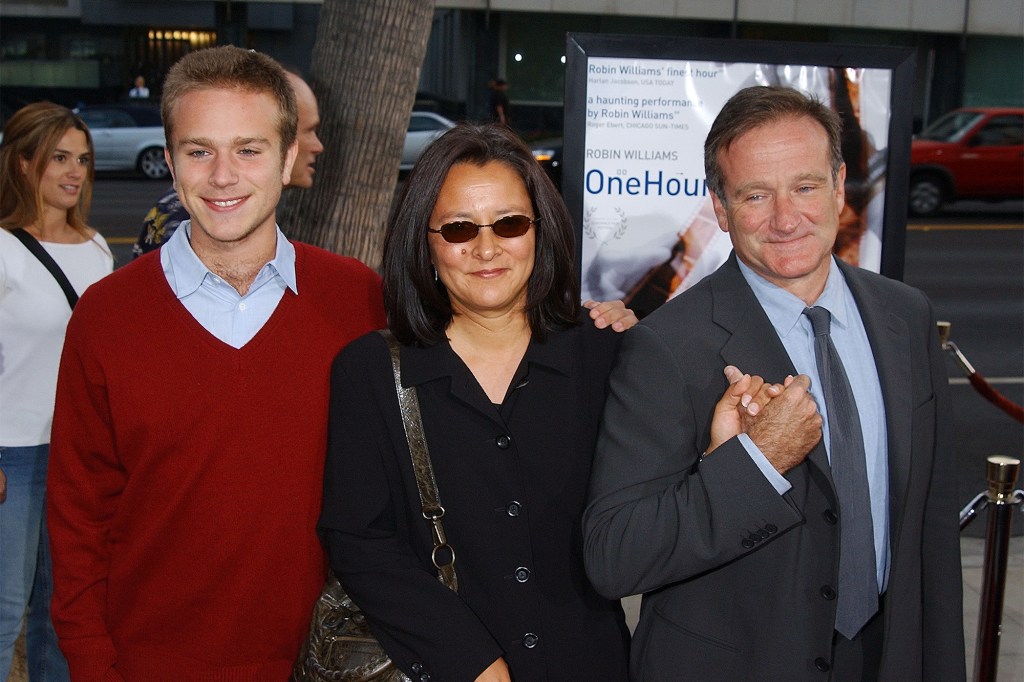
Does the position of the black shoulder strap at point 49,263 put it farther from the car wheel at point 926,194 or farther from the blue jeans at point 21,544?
the car wheel at point 926,194

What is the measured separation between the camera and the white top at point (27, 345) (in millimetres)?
3541

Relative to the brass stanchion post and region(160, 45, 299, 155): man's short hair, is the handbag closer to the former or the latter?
region(160, 45, 299, 155): man's short hair

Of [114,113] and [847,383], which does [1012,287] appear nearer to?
[847,383]

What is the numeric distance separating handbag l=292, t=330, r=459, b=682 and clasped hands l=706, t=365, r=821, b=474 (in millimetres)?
606

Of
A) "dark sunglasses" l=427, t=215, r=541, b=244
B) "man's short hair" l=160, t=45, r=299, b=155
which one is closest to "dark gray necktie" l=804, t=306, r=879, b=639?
"dark sunglasses" l=427, t=215, r=541, b=244

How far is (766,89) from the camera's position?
7.72ft

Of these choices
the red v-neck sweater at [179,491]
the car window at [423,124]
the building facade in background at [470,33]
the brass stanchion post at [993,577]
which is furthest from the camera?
the building facade in background at [470,33]

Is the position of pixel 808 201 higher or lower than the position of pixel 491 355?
higher

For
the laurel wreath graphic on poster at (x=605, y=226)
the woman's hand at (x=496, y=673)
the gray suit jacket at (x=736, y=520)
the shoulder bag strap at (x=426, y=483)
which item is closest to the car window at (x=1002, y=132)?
the laurel wreath graphic on poster at (x=605, y=226)

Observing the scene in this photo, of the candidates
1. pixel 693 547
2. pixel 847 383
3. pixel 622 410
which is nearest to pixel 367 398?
pixel 622 410

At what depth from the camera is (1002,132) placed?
17.3 meters

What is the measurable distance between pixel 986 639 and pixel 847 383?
1.86 m

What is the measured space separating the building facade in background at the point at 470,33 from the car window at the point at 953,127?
837 cm

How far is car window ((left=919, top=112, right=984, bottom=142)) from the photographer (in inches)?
683
